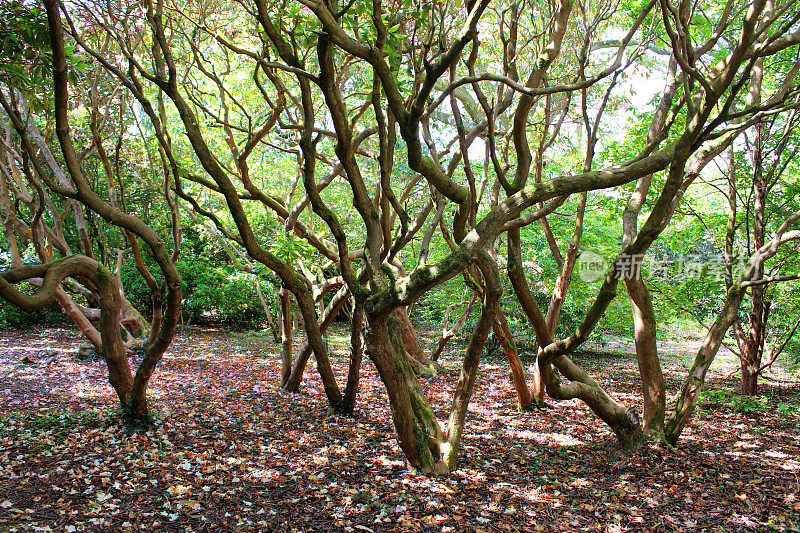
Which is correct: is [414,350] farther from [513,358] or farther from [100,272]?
[100,272]

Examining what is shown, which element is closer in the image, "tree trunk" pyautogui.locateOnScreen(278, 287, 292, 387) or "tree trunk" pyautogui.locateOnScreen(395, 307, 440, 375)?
"tree trunk" pyautogui.locateOnScreen(278, 287, 292, 387)

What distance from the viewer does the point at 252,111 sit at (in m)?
9.83

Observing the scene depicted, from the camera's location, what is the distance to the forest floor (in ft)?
11.1

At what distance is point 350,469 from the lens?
14.2ft

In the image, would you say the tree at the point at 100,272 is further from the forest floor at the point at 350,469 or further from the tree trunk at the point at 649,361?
the tree trunk at the point at 649,361

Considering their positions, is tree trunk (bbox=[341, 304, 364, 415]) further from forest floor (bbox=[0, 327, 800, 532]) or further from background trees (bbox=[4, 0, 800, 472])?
forest floor (bbox=[0, 327, 800, 532])

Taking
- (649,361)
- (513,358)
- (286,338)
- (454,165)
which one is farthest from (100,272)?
(649,361)

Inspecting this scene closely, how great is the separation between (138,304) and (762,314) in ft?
46.4

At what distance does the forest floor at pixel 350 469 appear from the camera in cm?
339

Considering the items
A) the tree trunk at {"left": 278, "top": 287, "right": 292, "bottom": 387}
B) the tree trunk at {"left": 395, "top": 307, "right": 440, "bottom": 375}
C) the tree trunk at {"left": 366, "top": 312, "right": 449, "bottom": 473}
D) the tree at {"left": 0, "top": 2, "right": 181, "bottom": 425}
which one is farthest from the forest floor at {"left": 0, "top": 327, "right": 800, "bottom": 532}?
the tree trunk at {"left": 395, "top": 307, "right": 440, "bottom": 375}

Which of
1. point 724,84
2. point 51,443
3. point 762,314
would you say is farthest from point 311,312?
point 762,314

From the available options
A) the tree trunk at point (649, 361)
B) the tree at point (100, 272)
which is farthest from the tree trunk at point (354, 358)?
the tree trunk at point (649, 361)

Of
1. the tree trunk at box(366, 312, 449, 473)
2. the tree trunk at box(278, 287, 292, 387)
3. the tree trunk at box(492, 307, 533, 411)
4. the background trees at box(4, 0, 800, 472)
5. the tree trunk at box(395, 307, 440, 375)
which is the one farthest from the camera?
the tree trunk at box(395, 307, 440, 375)

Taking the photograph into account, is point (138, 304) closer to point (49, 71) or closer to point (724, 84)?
point (49, 71)
